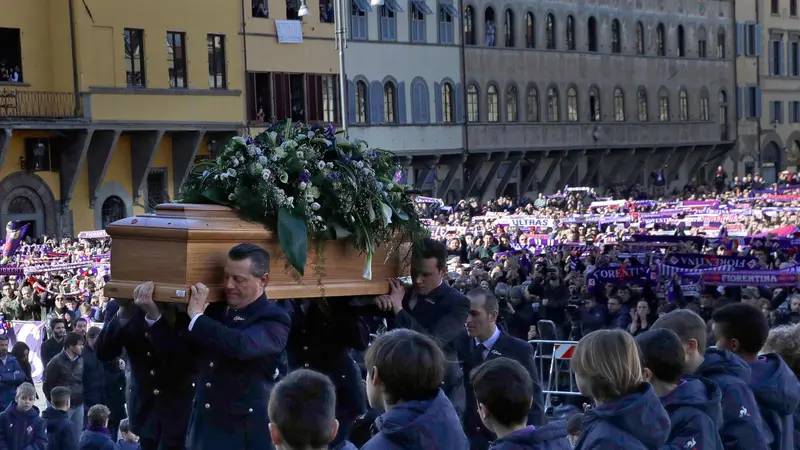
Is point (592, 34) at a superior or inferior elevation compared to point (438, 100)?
superior

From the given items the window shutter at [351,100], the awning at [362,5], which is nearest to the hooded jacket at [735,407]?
the window shutter at [351,100]

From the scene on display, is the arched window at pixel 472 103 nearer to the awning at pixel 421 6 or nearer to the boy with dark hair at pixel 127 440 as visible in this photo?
the awning at pixel 421 6

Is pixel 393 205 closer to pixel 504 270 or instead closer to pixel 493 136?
pixel 504 270

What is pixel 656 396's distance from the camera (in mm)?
5652

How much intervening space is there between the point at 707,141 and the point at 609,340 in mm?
61674

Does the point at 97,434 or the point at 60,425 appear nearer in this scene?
the point at 97,434

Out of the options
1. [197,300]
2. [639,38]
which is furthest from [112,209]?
[197,300]

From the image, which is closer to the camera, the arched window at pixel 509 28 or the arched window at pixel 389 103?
the arched window at pixel 389 103

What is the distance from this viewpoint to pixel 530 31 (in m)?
55.4

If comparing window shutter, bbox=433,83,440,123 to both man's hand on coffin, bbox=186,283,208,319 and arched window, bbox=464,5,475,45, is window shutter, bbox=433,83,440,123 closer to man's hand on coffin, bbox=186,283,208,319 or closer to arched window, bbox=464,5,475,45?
arched window, bbox=464,5,475,45

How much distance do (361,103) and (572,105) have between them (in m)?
13.2

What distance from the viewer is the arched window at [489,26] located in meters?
53.1

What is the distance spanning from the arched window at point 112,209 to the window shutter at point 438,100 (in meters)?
14.5

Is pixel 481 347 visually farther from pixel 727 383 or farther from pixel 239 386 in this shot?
pixel 727 383
